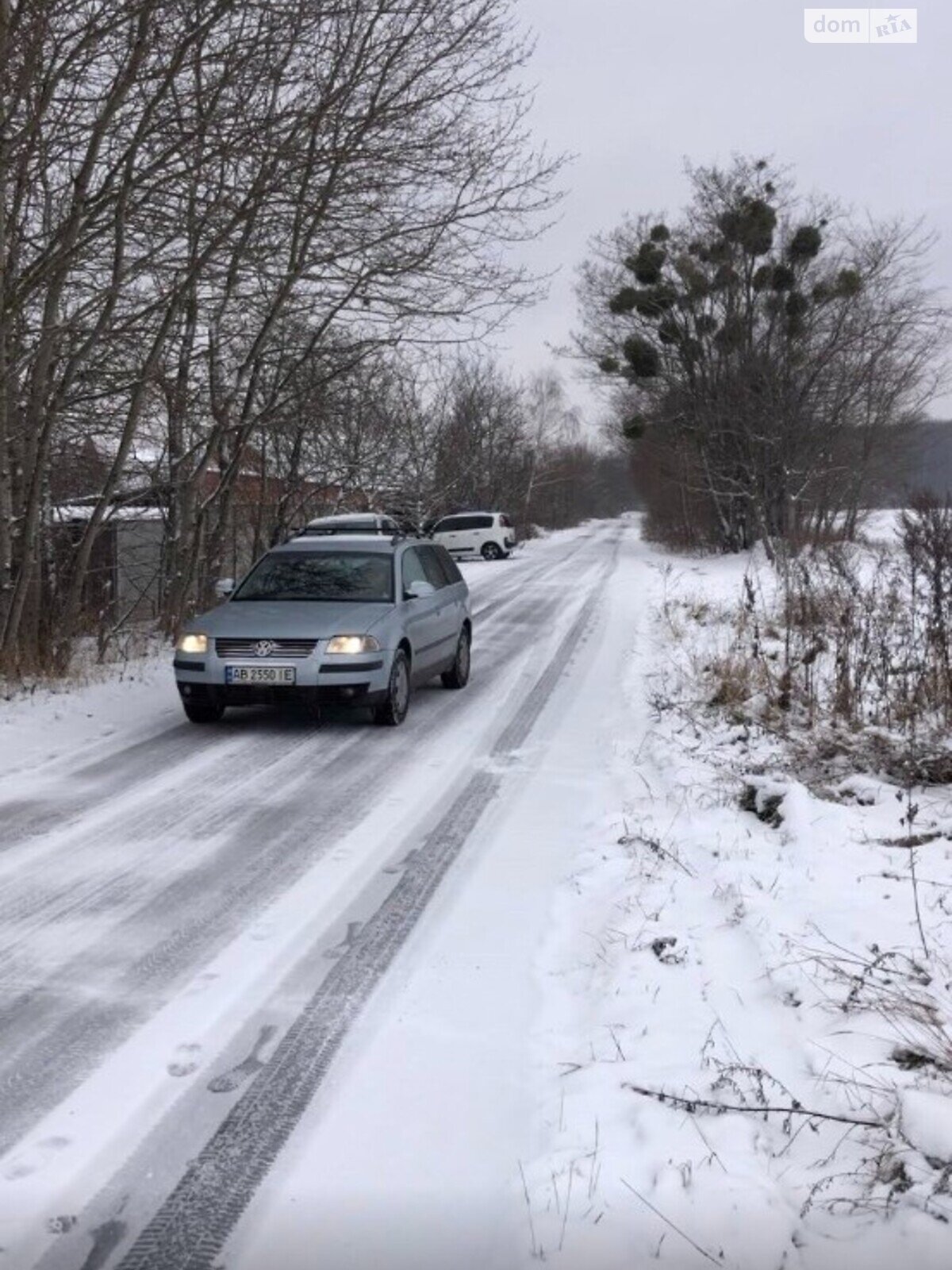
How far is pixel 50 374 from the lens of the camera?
11609mm

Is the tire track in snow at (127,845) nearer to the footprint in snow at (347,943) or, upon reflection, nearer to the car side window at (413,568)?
the footprint in snow at (347,943)

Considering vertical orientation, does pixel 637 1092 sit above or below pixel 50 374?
below

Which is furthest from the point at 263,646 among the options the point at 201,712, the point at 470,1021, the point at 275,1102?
the point at 275,1102

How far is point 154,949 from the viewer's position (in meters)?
4.48

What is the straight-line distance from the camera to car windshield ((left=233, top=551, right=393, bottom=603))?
32.9 ft

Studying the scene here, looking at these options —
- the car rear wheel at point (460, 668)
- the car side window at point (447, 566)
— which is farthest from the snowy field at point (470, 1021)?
the car side window at point (447, 566)

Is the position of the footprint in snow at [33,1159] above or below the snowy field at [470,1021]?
above

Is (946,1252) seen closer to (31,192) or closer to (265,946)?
(265,946)

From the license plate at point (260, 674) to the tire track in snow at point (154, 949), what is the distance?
1.35 m

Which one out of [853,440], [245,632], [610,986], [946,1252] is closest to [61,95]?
[245,632]

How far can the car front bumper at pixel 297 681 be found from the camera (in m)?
8.76

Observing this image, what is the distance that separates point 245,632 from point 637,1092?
622cm

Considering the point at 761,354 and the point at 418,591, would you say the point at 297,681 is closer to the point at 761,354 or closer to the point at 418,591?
the point at 418,591

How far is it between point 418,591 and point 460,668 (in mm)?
1612
